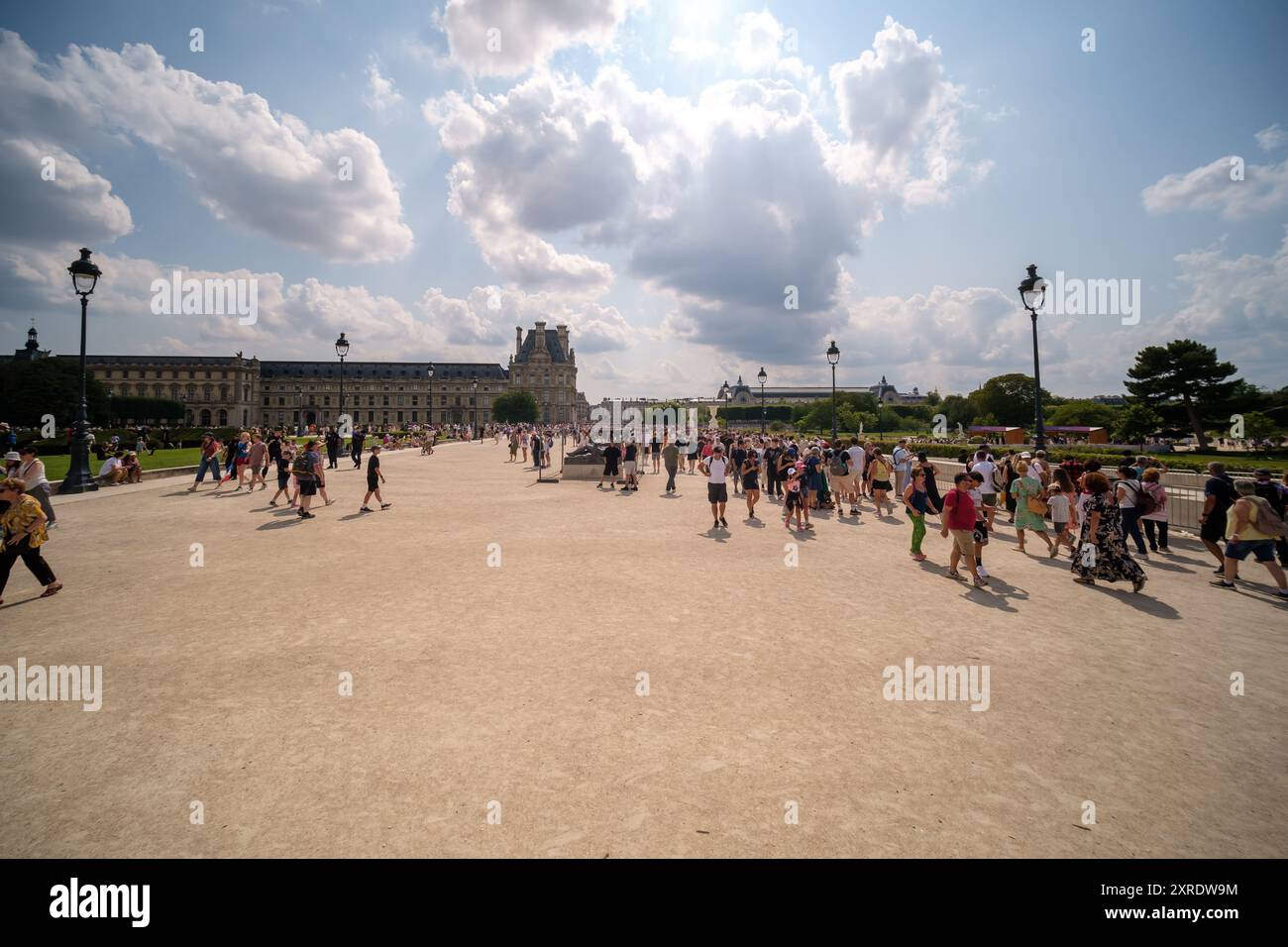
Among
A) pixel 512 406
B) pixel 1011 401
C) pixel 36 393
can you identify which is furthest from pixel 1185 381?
pixel 36 393

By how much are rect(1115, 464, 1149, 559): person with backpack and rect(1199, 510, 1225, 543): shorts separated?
855 millimetres

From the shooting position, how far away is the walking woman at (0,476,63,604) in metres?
6.82

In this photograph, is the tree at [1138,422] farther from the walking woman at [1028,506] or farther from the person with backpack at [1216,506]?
the walking woman at [1028,506]

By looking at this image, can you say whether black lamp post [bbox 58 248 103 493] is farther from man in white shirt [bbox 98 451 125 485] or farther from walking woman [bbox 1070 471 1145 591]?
walking woman [bbox 1070 471 1145 591]

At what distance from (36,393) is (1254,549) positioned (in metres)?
99.0

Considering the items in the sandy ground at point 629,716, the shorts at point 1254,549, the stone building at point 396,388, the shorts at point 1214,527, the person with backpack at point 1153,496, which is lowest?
the sandy ground at point 629,716

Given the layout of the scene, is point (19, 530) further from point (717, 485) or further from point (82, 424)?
point (82, 424)

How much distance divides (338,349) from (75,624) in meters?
29.2

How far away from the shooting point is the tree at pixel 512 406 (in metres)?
123

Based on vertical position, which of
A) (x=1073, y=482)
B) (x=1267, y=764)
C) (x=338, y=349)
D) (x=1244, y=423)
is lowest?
(x=1267, y=764)

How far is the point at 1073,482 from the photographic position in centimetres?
1284

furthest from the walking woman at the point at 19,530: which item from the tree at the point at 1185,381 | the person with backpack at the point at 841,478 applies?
the tree at the point at 1185,381

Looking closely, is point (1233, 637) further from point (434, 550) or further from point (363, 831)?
point (434, 550)
